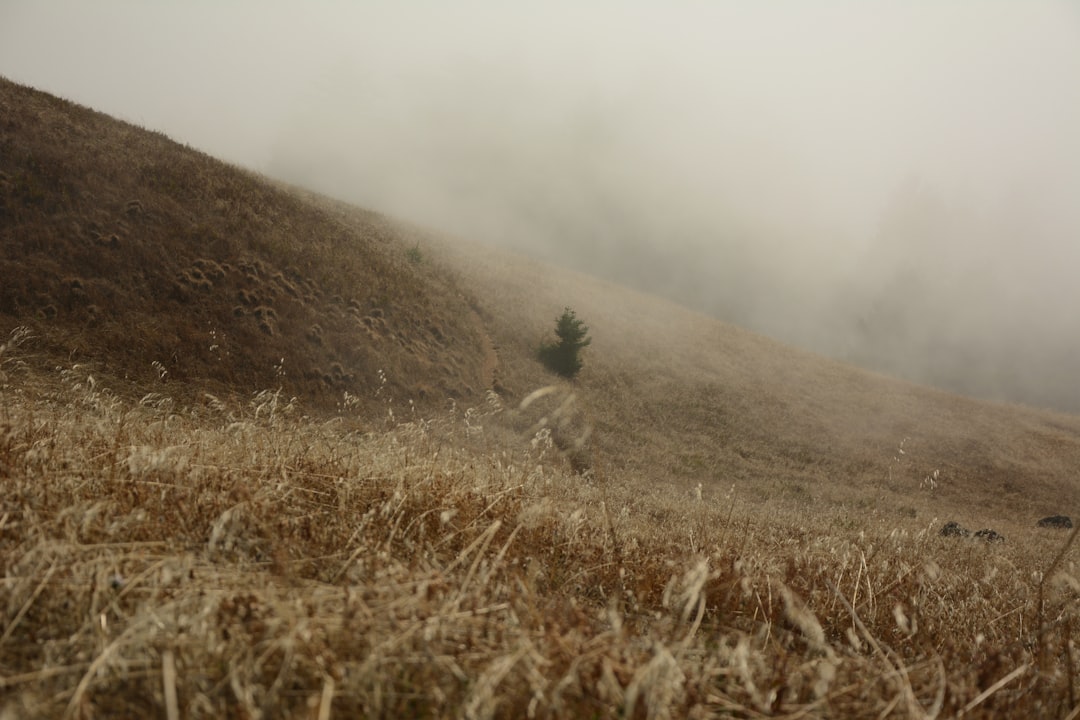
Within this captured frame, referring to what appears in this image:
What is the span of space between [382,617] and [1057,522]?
30210 millimetres

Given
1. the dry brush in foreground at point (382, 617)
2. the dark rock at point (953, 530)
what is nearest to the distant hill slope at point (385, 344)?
the dark rock at point (953, 530)

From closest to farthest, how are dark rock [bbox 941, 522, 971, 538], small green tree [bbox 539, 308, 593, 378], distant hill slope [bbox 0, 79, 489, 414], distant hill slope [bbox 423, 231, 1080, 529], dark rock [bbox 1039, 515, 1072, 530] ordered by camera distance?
dark rock [bbox 941, 522, 971, 538] → distant hill slope [bbox 0, 79, 489, 414] → dark rock [bbox 1039, 515, 1072, 530] → distant hill slope [bbox 423, 231, 1080, 529] → small green tree [bbox 539, 308, 593, 378]

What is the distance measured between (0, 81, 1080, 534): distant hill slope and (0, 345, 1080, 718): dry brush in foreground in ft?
4.03

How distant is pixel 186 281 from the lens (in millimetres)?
19875

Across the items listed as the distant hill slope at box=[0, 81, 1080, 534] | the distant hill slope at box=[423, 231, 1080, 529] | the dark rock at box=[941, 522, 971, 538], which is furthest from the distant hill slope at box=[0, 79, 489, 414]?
the dark rock at box=[941, 522, 971, 538]

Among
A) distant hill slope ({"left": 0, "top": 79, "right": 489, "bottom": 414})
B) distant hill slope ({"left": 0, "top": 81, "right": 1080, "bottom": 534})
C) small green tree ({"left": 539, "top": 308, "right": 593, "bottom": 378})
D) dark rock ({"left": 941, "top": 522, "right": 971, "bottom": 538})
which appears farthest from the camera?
small green tree ({"left": 539, "top": 308, "right": 593, "bottom": 378})

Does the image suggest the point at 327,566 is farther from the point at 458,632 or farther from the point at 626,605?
the point at 626,605

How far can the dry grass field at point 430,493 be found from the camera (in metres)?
1.87

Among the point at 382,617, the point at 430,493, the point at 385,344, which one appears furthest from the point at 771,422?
the point at 382,617

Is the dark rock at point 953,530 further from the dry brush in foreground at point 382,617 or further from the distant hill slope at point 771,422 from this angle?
the dry brush in foreground at point 382,617

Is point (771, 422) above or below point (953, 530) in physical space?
above

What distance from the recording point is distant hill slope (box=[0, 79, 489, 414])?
17.0 meters

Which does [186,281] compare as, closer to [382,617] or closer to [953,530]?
[382,617]

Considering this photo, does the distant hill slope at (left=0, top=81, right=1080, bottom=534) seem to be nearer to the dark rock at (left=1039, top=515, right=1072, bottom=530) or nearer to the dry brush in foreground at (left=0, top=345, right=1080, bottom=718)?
the dark rock at (left=1039, top=515, right=1072, bottom=530)
